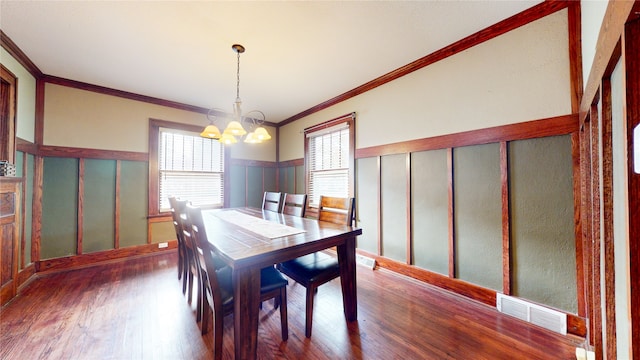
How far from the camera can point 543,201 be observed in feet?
6.07

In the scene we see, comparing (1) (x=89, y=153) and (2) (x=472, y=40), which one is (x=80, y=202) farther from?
(2) (x=472, y=40)

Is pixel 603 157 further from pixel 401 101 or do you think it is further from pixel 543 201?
pixel 401 101

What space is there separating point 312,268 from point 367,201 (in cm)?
162

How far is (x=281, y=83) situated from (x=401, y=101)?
5.39 feet

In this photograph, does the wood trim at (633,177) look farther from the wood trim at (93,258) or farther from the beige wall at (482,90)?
the wood trim at (93,258)

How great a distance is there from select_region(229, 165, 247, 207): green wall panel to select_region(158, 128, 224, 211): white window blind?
17 cm

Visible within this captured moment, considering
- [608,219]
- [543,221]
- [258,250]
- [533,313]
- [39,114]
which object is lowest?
[533,313]

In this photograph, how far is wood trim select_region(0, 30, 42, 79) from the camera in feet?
7.12

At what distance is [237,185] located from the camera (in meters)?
4.57

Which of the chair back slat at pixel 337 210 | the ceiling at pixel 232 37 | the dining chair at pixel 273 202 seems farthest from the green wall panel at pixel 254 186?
the chair back slat at pixel 337 210

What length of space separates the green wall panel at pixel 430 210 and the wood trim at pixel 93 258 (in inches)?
150

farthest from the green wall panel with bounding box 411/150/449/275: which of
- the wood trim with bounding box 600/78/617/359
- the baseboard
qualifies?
the baseboard

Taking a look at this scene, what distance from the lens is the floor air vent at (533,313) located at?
1735mm

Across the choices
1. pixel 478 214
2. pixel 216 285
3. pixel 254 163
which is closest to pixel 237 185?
pixel 254 163
